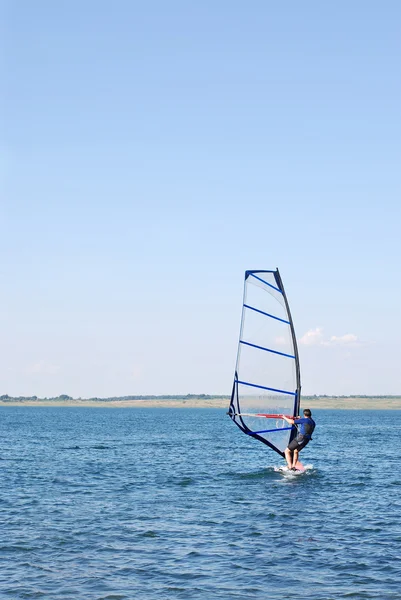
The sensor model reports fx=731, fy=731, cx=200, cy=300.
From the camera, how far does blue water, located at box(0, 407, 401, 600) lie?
47.5 ft

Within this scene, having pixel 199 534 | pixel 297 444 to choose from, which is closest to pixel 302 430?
pixel 297 444

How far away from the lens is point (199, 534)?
19.2 m

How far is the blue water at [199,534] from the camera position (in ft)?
47.5

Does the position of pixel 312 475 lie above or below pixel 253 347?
below

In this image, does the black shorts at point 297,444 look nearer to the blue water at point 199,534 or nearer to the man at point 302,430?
the man at point 302,430

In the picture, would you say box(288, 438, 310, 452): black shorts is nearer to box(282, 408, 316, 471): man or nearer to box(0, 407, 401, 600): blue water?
box(282, 408, 316, 471): man

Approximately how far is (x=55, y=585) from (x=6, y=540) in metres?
4.52

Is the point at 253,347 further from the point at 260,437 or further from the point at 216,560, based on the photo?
the point at 216,560

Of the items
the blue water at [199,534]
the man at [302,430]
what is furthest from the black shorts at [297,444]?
the blue water at [199,534]

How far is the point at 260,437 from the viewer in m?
30.0

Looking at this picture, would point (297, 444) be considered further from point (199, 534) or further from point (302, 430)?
point (199, 534)

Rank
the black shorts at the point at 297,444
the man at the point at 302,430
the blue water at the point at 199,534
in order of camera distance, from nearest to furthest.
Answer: the blue water at the point at 199,534 < the man at the point at 302,430 < the black shorts at the point at 297,444

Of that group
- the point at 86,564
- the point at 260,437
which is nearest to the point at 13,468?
the point at 260,437

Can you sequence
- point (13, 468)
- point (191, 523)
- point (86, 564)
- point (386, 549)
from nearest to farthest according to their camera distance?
point (86, 564), point (386, 549), point (191, 523), point (13, 468)
